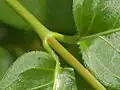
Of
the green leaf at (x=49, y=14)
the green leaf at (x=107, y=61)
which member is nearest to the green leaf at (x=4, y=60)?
the green leaf at (x=49, y=14)

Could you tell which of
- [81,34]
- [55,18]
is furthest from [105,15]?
[55,18]

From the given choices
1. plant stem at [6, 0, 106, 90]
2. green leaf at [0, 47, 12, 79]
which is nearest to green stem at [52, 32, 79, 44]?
plant stem at [6, 0, 106, 90]

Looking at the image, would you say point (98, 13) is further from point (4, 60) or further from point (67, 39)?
point (4, 60)

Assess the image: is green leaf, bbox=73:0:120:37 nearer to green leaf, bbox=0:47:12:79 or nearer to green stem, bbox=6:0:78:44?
green stem, bbox=6:0:78:44

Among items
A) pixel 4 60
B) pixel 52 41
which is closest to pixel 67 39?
pixel 52 41

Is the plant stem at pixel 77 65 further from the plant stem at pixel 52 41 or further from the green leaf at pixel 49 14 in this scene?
the green leaf at pixel 49 14
